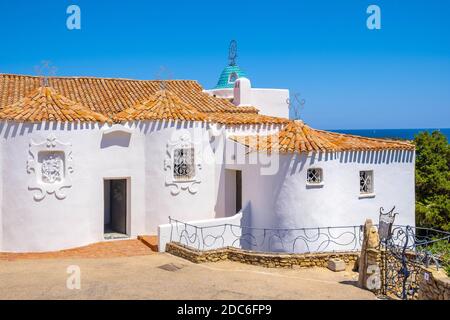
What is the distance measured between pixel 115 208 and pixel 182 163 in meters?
3.52

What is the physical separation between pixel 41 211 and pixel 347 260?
1089 centimetres

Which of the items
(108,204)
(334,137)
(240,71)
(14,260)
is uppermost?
(240,71)

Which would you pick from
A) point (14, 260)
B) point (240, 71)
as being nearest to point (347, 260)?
point (14, 260)

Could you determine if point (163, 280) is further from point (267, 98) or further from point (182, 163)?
point (267, 98)

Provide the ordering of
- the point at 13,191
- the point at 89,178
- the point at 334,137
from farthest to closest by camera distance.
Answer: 1. the point at 334,137
2. the point at 89,178
3. the point at 13,191

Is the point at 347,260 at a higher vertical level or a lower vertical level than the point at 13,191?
lower

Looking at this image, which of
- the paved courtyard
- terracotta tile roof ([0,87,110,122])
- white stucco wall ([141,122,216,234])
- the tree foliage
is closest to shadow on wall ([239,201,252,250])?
white stucco wall ([141,122,216,234])

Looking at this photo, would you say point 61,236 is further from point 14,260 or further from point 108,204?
point 108,204

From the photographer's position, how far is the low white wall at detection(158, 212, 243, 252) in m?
18.5

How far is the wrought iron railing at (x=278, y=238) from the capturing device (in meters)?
18.8

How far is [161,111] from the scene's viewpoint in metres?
21.0

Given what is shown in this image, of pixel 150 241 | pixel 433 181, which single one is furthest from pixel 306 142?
pixel 433 181

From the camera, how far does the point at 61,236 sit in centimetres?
1870
